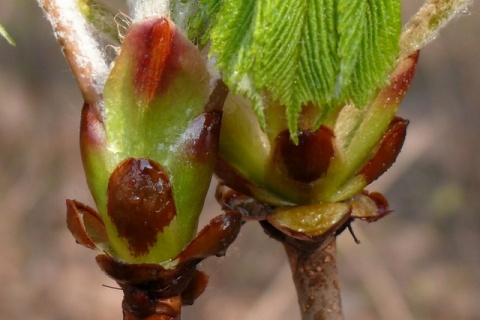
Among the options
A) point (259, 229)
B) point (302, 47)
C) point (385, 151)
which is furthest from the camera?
point (259, 229)

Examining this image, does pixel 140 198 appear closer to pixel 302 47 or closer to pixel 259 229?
pixel 302 47

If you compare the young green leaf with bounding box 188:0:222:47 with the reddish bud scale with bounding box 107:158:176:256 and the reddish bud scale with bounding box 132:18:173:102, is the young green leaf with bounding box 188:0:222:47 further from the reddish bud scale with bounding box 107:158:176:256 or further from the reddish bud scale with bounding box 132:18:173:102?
the reddish bud scale with bounding box 107:158:176:256

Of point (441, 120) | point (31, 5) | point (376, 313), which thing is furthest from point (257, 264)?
point (31, 5)

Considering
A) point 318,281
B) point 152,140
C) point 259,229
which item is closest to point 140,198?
point 152,140

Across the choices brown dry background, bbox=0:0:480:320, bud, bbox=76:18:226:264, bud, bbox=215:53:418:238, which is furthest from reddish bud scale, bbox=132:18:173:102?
brown dry background, bbox=0:0:480:320

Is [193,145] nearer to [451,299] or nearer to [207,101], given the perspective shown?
[207,101]

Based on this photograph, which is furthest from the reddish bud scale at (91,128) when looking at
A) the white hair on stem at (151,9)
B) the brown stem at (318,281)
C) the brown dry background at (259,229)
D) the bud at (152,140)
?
the brown dry background at (259,229)

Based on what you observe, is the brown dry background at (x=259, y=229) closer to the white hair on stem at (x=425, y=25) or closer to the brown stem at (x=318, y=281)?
the brown stem at (x=318, y=281)

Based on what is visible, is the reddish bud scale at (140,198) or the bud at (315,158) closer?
the reddish bud scale at (140,198)
